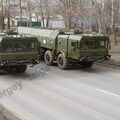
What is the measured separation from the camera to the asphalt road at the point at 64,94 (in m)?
13.4

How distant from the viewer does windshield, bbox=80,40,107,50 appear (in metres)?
23.6

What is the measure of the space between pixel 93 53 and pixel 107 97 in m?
7.96

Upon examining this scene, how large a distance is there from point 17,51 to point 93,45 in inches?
206

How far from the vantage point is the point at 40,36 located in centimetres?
2784

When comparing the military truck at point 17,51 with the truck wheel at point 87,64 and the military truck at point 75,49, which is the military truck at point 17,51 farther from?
the truck wheel at point 87,64

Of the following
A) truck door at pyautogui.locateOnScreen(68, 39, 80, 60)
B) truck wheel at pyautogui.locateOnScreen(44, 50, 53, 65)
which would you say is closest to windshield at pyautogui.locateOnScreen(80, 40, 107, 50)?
truck door at pyautogui.locateOnScreen(68, 39, 80, 60)

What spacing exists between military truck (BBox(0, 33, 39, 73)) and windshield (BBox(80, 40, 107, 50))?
3.18m

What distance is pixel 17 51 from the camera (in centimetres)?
2144

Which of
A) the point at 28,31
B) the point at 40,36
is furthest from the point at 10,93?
the point at 28,31

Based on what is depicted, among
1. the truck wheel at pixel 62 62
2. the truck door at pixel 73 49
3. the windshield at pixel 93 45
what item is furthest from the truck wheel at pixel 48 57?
the windshield at pixel 93 45

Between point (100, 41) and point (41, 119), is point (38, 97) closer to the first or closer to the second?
point (41, 119)

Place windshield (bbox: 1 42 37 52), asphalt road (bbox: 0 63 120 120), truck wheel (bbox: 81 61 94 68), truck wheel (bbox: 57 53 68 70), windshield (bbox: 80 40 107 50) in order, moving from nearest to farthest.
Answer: asphalt road (bbox: 0 63 120 120), windshield (bbox: 1 42 37 52), windshield (bbox: 80 40 107 50), truck wheel (bbox: 57 53 68 70), truck wheel (bbox: 81 61 94 68)

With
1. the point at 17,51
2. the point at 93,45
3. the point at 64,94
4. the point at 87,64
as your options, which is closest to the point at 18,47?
the point at 17,51

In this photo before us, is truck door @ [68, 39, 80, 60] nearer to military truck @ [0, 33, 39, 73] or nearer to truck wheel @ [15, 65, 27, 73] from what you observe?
military truck @ [0, 33, 39, 73]
